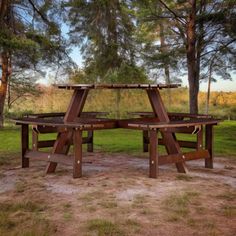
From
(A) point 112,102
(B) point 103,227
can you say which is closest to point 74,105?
(B) point 103,227

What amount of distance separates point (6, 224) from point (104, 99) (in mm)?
15607

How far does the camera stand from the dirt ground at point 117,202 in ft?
10.6

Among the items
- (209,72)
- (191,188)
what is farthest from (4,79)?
(191,188)

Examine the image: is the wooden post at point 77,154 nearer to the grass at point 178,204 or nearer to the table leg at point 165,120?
the table leg at point 165,120

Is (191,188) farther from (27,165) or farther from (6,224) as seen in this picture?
(27,165)

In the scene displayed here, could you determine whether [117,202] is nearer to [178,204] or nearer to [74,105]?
[178,204]

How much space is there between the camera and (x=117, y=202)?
4.01 m

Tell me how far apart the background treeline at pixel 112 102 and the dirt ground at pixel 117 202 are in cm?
1096

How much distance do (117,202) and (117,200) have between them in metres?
0.09

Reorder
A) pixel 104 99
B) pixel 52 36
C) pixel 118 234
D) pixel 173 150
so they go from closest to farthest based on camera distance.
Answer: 1. pixel 118 234
2. pixel 173 150
3. pixel 52 36
4. pixel 104 99

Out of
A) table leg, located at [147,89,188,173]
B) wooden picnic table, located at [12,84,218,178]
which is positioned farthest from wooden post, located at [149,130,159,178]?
table leg, located at [147,89,188,173]

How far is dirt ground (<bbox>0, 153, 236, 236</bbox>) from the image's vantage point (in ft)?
10.6

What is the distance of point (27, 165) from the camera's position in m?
6.27

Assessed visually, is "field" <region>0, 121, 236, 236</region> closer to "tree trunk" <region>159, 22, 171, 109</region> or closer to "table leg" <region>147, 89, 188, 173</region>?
"table leg" <region>147, 89, 188, 173</region>
